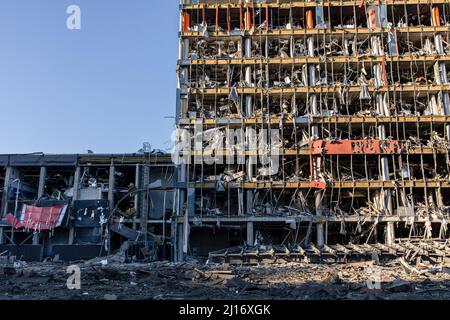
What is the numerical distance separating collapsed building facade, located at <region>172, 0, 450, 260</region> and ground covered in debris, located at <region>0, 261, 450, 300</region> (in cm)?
880

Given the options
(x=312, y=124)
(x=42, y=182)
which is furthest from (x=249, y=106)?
(x=42, y=182)

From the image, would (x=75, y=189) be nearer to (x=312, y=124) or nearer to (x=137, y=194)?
(x=137, y=194)

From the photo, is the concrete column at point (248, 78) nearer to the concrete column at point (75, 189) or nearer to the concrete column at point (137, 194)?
the concrete column at point (137, 194)

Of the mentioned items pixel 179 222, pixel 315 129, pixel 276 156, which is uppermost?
pixel 315 129

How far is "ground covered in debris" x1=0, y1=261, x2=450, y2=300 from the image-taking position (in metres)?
12.6

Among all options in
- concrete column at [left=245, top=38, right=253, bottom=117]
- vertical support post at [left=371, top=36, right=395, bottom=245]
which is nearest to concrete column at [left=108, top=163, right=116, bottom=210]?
concrete column at [left=245, top=38, right=253, bottom=117]

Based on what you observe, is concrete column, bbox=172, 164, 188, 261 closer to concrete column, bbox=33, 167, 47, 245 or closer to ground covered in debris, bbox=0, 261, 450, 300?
ground covered in debris, bbox=0, 261, 450, 300

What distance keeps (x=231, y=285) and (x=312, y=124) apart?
1835 cm

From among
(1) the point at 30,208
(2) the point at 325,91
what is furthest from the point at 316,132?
(1) the point at 30,208

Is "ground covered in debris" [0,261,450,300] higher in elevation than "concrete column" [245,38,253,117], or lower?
lower

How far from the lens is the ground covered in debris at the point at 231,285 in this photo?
41.3ft

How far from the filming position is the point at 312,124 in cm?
3036

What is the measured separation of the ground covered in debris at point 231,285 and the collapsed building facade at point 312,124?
8797 mm

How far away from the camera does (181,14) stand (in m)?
33.6
